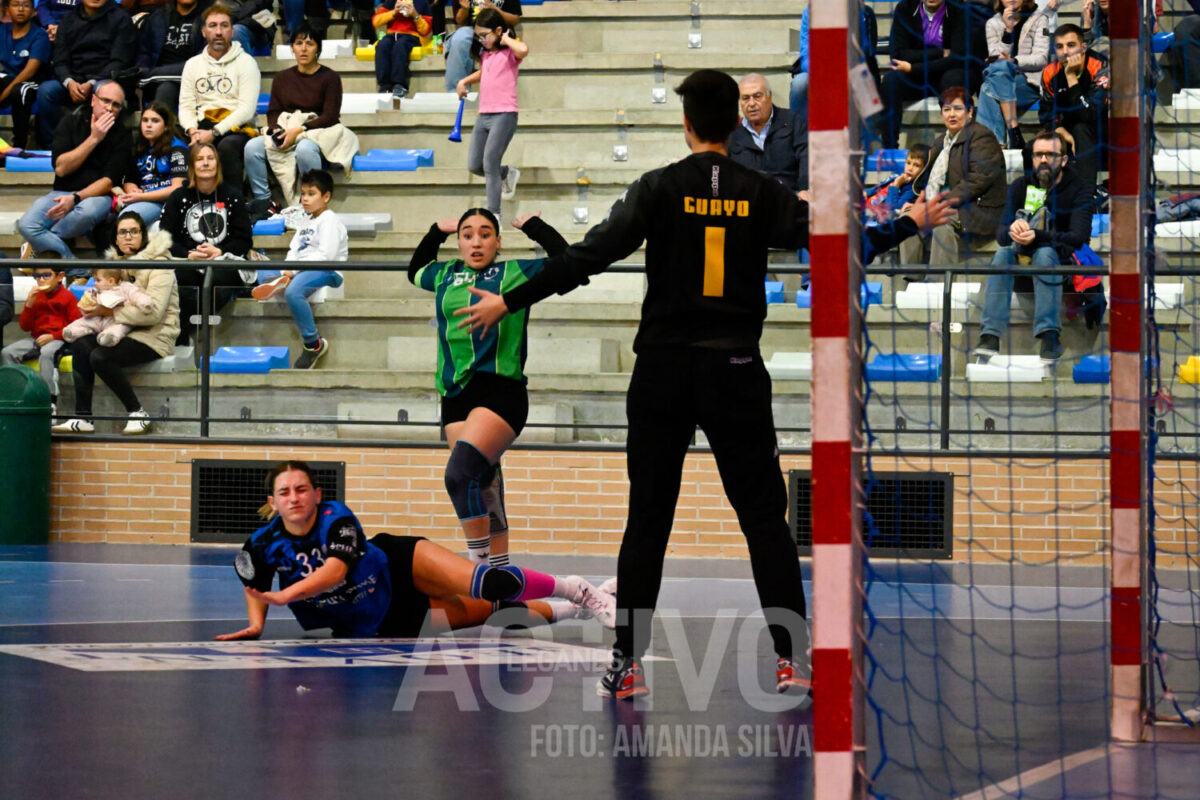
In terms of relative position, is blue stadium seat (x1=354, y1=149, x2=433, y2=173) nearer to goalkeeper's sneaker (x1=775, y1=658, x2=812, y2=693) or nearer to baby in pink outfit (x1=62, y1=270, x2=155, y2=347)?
baby in pink outfit (x1=62, y1=270, x2=155, y2=347)

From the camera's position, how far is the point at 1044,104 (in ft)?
45.4

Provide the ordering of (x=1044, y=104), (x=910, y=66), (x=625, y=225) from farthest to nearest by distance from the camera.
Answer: (x=1044, y=104) < (x=910, y=66) < (x=625, y=225)

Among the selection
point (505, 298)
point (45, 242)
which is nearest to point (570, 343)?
point (45, 242)

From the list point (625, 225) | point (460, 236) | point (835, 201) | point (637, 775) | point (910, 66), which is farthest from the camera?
point (910, 66)

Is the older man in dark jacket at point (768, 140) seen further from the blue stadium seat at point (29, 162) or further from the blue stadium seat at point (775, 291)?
the blue stadium seat at point (29, 162)

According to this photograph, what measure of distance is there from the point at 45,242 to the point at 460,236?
315 inches

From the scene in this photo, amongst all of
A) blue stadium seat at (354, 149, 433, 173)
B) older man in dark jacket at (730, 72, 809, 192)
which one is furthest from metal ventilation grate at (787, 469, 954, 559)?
blue stadium seat at (354, 149, 433, 173)

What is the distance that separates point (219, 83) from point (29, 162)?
2.32 metres

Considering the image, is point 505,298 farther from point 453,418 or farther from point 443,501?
point 443,501

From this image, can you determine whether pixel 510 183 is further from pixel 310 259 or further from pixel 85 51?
pixel 85 51

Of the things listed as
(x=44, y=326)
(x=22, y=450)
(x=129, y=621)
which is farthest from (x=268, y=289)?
(x=129, y=621)

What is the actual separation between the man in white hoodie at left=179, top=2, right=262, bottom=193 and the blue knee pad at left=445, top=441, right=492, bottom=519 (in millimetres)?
8845

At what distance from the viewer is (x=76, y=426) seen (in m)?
13.3

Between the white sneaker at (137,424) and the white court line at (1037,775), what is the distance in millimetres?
9143
